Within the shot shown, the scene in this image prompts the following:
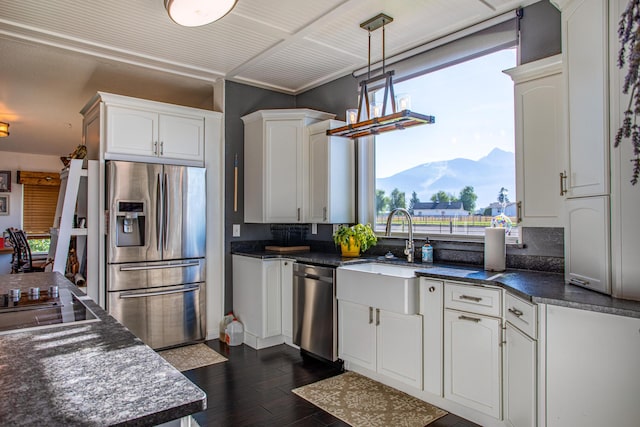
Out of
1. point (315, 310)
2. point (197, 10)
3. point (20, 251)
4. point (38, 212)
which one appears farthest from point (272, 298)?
point (38, 212)

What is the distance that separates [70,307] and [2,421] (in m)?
1.02

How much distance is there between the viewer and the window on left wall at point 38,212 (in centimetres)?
829

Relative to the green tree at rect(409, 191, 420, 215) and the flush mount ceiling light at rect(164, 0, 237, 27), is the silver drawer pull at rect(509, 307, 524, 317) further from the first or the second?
the flush mount ceiling light at rect(164, 0, 237, 27)

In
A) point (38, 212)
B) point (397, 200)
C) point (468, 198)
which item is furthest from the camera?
point (38, 212)

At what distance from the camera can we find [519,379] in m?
2.07

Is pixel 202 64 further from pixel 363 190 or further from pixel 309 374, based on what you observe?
pixel 309 374

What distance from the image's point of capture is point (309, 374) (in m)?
3.24

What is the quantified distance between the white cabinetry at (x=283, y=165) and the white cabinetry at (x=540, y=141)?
205 cm

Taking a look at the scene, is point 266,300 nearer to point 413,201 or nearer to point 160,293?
point 160,293

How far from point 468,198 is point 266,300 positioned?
6.43 ft

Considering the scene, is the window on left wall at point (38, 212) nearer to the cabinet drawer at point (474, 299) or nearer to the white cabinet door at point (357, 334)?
the white cabinet door at point (357, 334)

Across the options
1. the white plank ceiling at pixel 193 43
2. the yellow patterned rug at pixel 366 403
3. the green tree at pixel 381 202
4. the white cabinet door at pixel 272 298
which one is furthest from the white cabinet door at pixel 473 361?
the white plank ceiling at pixel 193 43

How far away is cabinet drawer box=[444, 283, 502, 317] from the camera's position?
2311 millimetres

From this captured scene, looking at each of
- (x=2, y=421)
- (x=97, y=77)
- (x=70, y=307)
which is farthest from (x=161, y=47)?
(x=2, y=421)
